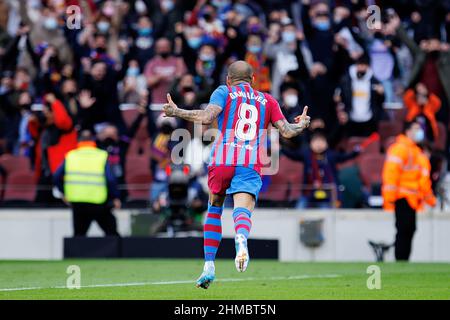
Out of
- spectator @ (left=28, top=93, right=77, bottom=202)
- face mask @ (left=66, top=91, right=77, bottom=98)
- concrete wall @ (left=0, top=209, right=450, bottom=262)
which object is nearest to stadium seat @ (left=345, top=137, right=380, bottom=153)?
concrete wall @ (left=0, top=209, right=450, bottom=262)

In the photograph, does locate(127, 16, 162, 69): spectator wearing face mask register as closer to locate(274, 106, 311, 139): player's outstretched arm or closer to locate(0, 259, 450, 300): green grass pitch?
locate(0, 259, 450, 300): green grass pitch

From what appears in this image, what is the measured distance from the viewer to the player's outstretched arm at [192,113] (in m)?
11.6

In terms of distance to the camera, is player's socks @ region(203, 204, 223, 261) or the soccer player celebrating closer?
the soccer player celebrating

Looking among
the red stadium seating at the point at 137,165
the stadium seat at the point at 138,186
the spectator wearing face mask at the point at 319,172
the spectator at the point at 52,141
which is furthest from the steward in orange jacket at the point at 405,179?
the spectator at the point at 52,141

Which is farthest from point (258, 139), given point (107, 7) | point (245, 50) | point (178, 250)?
point (107, 7)

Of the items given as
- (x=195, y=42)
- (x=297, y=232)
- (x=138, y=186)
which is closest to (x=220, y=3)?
(x=195, y=42)

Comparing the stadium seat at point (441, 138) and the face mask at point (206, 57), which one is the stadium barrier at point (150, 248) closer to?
the stadium seat at point (441, 138)

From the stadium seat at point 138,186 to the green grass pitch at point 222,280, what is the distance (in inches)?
114

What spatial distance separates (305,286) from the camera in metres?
13.4

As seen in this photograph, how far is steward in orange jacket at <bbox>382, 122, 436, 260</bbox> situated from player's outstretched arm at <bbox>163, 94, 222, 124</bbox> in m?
6.96

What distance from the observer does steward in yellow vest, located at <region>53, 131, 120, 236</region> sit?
787 inches

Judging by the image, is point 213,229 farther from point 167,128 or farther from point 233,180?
point 167,128

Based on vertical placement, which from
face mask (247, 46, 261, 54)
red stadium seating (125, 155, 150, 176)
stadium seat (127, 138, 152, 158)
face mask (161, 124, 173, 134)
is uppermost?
face mask (247, 46, 261, 54)

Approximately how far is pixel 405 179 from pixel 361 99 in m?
3.91
